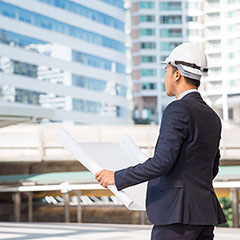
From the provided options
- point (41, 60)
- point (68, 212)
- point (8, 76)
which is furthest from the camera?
point (41, 60)

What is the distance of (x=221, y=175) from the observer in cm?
1467

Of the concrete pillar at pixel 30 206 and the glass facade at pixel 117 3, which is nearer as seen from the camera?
the concrete pillar at pixel 30 206

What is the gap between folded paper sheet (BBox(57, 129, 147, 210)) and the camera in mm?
3051

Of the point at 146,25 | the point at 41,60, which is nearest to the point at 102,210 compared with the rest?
the point at 41,60

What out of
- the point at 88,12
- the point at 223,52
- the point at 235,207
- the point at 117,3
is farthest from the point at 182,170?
the point at 223,52

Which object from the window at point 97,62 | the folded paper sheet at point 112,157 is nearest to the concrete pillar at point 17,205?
the folded paper sheet at point 112,157

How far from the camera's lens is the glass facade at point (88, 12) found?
66000 mm

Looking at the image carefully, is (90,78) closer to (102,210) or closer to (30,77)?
(30,77)

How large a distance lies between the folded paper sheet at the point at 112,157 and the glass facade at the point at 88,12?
202ft

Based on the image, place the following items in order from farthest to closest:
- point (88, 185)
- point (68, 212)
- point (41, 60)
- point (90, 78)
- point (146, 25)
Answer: point (146, 25) < point (90, 78) < point (41, 60) < point (68, 212) < point (88, 185)

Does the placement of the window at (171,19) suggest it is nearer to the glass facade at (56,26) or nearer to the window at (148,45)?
the window at (148,45)

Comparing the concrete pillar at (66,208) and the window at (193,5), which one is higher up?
the window at (193,5)

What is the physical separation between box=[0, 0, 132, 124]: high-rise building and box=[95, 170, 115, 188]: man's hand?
51590 mm

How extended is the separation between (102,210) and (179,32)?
8088cm
